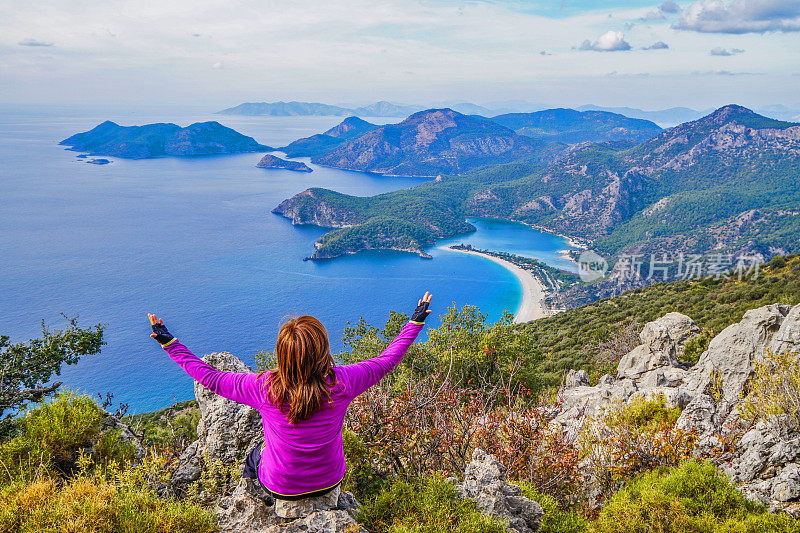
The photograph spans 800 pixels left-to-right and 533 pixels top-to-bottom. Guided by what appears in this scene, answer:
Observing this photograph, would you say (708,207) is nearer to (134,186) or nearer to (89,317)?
(89,317)

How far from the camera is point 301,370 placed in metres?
2.95

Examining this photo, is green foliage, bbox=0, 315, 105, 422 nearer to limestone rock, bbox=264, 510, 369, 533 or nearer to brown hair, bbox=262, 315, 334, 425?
limestone rock, bbox=264, 510, 369, 533

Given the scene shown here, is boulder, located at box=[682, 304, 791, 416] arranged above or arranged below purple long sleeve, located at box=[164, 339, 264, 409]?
below

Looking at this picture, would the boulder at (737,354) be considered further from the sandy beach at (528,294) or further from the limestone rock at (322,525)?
the sandy beach at (528,294)

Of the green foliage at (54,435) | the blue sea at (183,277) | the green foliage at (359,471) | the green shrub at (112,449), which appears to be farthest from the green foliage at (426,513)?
the blue sea at (183,277)

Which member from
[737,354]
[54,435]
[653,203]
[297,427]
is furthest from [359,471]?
[653,203]

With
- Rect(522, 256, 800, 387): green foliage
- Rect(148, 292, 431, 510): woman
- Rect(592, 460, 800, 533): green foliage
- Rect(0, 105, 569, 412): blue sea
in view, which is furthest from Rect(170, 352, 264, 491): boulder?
Rect(0, 105, 569, 412): blue sea

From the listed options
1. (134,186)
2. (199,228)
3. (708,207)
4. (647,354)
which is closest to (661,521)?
(647,354)

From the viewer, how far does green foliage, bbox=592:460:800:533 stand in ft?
13.6

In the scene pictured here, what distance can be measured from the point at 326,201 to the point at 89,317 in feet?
318

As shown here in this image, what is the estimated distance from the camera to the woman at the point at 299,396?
2.96 meters

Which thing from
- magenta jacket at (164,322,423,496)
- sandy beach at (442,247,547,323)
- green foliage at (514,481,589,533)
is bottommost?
sandy beach at (442,247,547,323)

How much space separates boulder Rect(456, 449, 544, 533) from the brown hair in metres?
2.00

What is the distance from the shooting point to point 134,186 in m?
187
